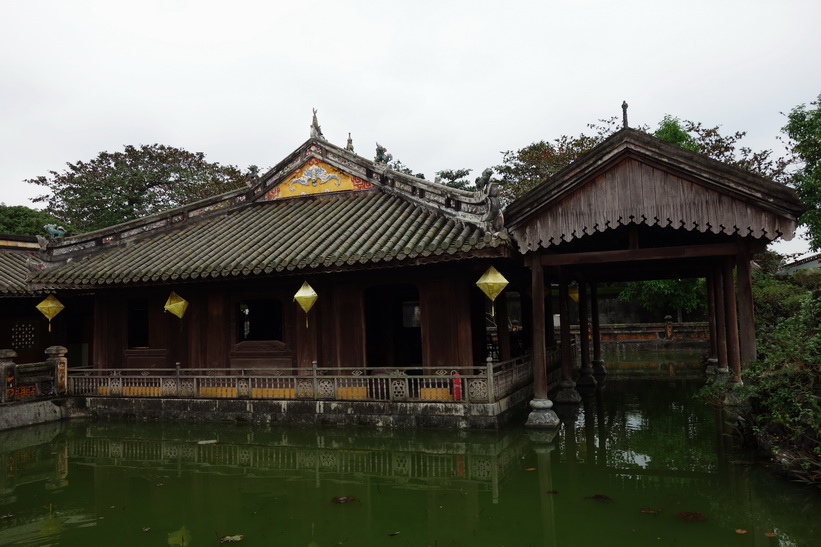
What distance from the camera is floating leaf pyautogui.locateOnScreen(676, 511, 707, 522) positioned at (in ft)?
18.9

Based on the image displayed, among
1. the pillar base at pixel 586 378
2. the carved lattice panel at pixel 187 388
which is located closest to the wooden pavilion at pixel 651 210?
the pillar base at pixel 586 378

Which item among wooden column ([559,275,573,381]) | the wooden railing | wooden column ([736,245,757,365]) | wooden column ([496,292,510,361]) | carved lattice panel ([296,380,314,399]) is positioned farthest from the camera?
wooden column ([559,275,573,381])

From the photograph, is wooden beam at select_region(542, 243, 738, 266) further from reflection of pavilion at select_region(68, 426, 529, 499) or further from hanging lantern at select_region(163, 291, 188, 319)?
hanging lantern at select_region(163, 291, 188, 319)

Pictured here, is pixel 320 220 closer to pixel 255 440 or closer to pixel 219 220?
pixel 219 220

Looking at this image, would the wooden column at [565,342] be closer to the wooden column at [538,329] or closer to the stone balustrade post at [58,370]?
the wooden column at [538,329]

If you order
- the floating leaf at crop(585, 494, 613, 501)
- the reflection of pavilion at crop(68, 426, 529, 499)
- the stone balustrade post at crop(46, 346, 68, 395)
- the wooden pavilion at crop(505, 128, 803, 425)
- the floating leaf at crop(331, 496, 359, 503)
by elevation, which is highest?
the wooden pavilion at crop(505, 128, 803, 425)

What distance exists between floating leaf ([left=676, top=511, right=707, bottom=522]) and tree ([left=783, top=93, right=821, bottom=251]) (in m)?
16.0

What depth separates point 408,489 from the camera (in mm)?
7312

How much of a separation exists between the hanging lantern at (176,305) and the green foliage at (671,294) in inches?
967

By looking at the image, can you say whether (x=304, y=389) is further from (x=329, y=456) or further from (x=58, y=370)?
(x=58, y=370)

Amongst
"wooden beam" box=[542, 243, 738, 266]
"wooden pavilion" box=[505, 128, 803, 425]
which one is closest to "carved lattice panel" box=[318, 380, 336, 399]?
"wooden pavilion" box=[505, 128, 803, 425]

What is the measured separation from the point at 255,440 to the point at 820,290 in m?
9.89

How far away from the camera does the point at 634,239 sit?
33.5 feet

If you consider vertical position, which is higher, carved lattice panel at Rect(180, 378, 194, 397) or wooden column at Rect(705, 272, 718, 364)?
wooden column at Rect(705, 272, 718, 364)
